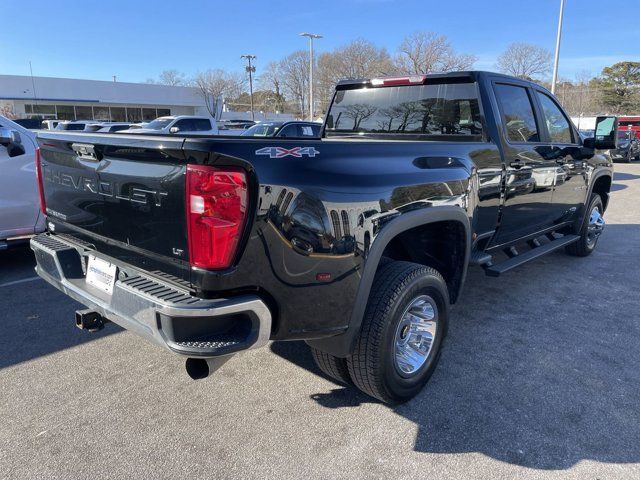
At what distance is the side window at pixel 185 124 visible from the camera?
18.1m

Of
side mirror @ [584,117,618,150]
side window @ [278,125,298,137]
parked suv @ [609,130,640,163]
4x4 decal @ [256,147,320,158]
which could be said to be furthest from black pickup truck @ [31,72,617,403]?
parked suv @ [609,130,640,163]

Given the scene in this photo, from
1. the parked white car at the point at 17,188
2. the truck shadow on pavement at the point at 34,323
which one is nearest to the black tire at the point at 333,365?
the truck shadow on pavement at the point at 34,323

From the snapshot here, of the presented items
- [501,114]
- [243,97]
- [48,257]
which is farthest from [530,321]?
[243,97]

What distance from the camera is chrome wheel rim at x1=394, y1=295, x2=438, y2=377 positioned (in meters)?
2.96

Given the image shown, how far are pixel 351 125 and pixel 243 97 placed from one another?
268 ft

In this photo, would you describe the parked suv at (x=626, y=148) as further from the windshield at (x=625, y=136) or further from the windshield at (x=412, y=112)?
the windshield at (x=412, y=112)

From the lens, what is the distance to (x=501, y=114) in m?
3.95

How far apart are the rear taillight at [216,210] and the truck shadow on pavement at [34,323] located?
2.28 meters

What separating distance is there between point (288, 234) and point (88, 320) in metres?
1.38

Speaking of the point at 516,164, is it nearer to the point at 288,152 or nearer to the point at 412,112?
the point at 412,112

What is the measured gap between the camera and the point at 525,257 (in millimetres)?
4508

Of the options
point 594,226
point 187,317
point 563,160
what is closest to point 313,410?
point 187,317

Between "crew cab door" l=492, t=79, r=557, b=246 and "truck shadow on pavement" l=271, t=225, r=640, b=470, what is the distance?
729 mm

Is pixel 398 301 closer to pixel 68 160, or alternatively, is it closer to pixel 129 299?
pixel 129 299
